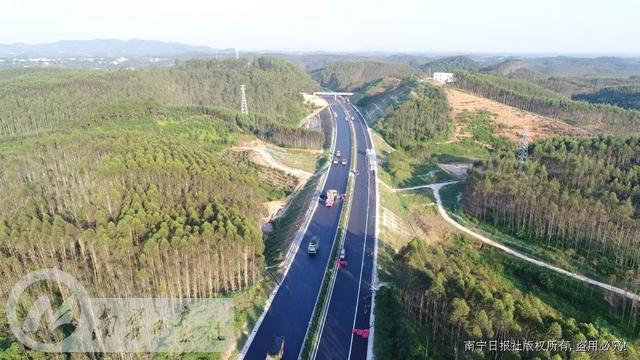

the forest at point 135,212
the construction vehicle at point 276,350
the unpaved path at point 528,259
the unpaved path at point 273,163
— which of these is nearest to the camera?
the construction vehicle at point 276,350

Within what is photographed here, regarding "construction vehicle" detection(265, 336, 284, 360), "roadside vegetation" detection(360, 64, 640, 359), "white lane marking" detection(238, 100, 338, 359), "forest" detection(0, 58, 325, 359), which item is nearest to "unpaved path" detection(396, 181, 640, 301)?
"roadside vegetation" detection(360, 64, 640, 359)

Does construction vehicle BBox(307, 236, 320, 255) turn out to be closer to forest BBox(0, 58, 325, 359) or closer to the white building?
forest BBox(0, 58, 325, 359)

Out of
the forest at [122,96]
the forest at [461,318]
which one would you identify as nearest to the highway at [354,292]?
the forest at [461,318]

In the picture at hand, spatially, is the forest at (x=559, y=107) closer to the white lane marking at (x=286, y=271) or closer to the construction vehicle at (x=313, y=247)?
the white lane marking at (x=286, y=271)

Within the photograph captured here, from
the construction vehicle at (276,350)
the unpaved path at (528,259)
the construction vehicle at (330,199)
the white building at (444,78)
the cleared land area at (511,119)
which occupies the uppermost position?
the white building at (444,78)

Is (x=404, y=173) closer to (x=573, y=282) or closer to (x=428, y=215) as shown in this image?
(x=428, y=215)
